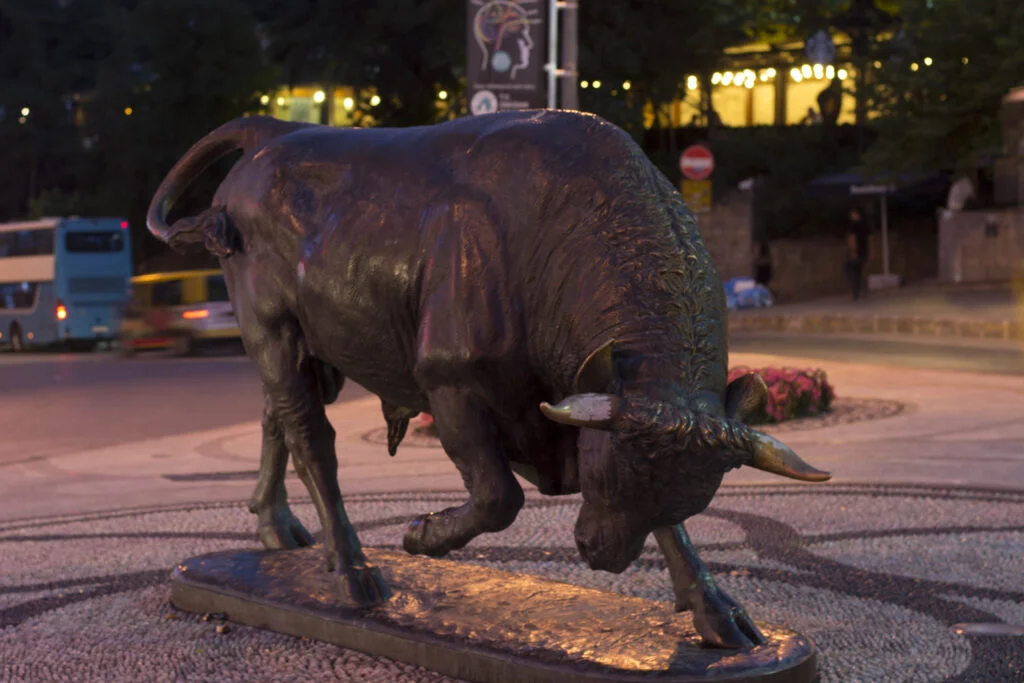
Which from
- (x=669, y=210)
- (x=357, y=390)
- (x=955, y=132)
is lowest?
(x=357, y=390)

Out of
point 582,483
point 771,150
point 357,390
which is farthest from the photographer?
point 771,150

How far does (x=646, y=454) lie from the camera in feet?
14.4

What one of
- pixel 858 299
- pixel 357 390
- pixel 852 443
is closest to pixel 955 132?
pixel 858 299

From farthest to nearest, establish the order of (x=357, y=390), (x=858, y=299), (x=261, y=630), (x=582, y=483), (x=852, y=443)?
(x=858, y=299)
(x=357, y=390)
(x=852, y=443)
(x=261, y=630)
(x=582, y=483)

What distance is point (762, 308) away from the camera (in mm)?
32531

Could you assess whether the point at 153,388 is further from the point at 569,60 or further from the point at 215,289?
the point at 215,289

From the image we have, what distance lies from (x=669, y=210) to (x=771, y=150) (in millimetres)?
34586

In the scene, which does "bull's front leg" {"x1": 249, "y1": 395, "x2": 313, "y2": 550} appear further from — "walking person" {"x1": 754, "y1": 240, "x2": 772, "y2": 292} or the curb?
"walking person" {"x1": 754, "y1": 240, "x2": 772, "y2": 292}

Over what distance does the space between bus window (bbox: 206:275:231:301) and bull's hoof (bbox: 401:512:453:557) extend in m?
23.3

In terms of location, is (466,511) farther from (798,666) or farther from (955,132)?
(955,132)

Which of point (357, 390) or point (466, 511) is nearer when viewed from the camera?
point (466, 511)

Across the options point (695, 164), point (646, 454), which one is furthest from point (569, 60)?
point (646, 454)

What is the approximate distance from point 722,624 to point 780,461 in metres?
0.97

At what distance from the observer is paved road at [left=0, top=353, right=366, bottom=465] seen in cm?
1439
